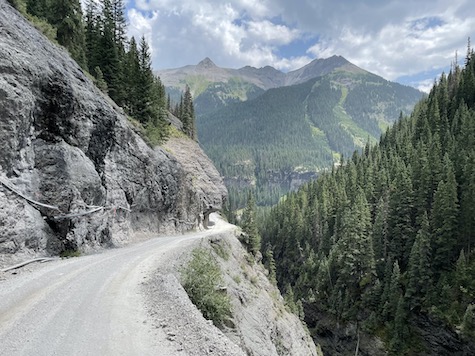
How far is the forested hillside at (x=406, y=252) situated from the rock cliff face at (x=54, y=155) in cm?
4283

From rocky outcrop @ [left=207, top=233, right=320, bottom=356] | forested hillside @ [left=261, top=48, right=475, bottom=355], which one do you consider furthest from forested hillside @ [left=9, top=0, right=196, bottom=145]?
forested hillside @ [left=261, top=48, right=475, bottom=355]

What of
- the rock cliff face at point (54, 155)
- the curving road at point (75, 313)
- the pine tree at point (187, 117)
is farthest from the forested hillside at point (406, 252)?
the curving road at point (75, 313)

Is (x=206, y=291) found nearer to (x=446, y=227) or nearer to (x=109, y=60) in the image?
(x=109, y=60)

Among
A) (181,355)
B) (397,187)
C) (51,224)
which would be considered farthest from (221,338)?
(397,187)

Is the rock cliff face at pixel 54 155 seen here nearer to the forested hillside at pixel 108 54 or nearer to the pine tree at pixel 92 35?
the forested hillside at pixel 108 54

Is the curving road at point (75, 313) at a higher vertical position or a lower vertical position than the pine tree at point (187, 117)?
lower

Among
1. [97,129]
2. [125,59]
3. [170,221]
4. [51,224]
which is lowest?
[170,221]

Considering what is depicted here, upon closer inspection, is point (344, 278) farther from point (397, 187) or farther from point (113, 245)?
point (113, 245)

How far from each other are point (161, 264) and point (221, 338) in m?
7.76

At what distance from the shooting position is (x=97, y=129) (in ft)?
78.2

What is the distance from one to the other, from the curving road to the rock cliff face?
3.21 meters

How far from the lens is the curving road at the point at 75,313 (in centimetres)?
770

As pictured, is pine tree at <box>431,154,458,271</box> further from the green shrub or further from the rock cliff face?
the green shrub

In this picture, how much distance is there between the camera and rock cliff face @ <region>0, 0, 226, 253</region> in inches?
587
